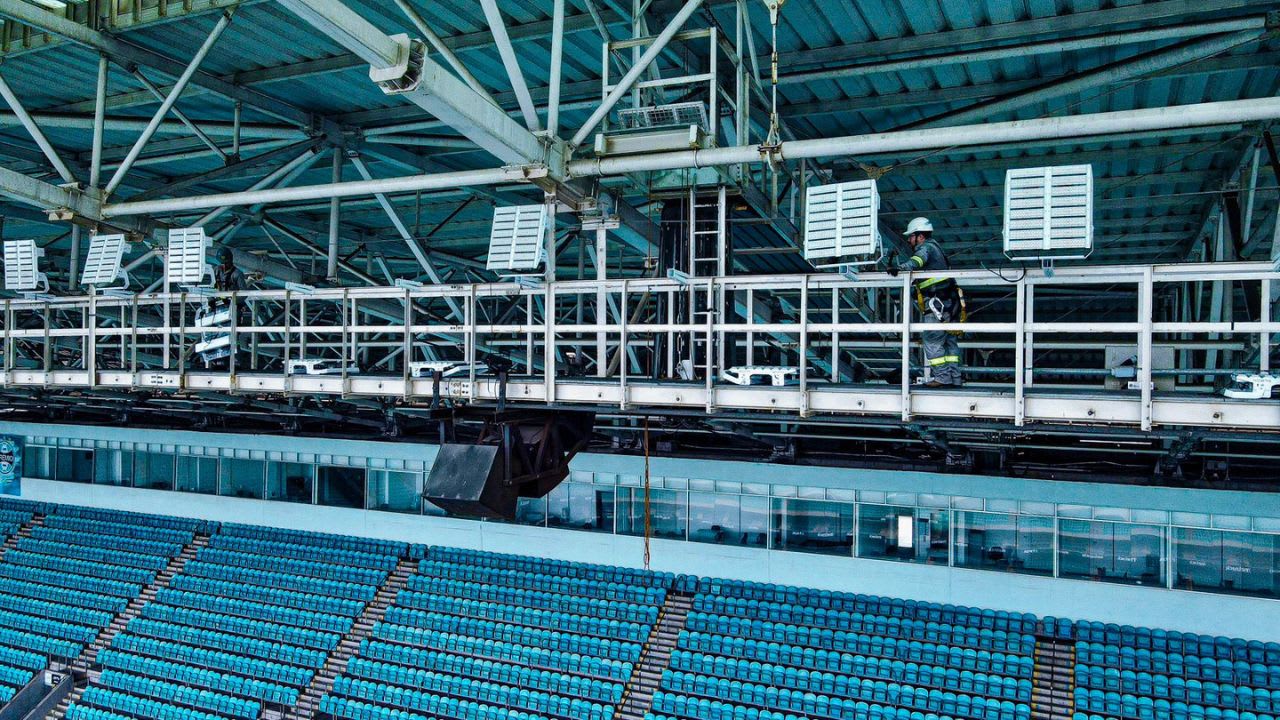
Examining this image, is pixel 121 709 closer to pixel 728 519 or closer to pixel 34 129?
pixel 34 129

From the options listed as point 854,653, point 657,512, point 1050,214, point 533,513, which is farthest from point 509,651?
point 1050,214

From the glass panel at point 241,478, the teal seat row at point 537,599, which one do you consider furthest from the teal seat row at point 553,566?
the glass panel at point 241,478

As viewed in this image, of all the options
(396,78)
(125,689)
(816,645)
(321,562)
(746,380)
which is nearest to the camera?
(396,78)

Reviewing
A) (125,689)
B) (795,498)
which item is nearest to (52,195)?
(125,689)

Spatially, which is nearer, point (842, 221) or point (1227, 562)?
point (842, 221)

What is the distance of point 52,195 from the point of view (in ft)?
37.3

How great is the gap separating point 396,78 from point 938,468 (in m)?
10.1

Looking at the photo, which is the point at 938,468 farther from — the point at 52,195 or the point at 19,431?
the point at 19,431

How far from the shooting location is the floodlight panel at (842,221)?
769cm

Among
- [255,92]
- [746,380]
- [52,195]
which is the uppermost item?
[255,92]

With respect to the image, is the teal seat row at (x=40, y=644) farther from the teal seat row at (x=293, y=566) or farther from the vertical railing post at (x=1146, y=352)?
the vertical railing post at (x=1146, y=352)

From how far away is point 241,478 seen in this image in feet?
71.5

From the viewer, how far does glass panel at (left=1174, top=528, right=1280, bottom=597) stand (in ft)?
41.9

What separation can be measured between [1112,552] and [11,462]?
97.0ft
